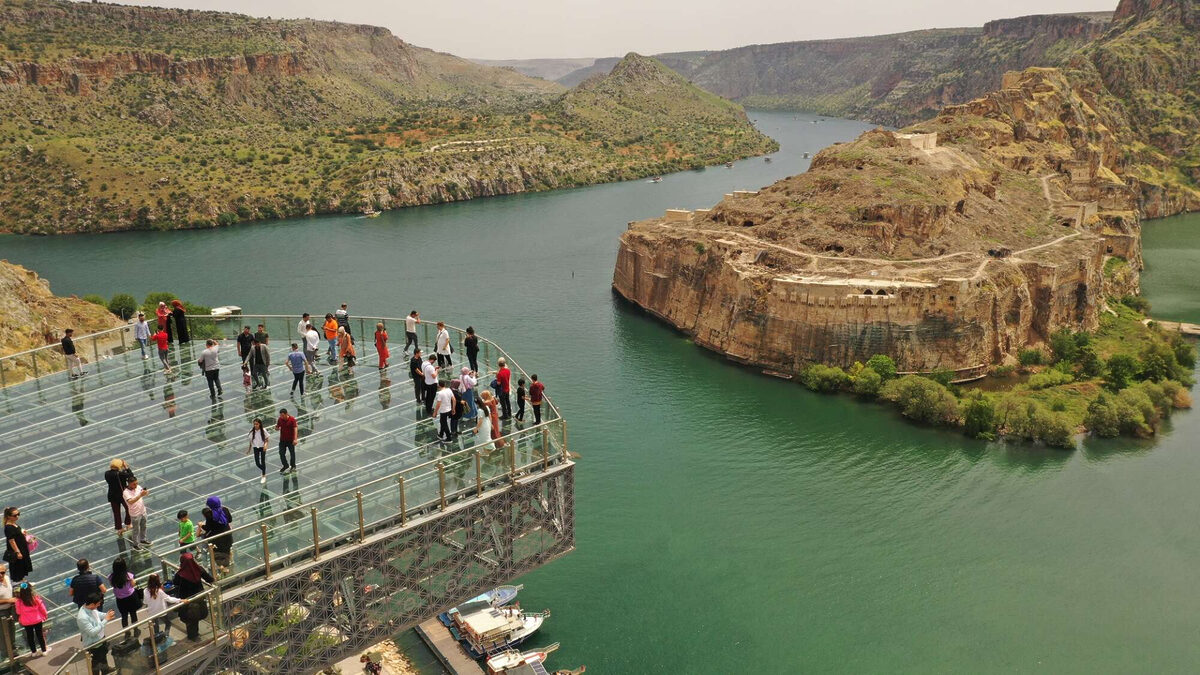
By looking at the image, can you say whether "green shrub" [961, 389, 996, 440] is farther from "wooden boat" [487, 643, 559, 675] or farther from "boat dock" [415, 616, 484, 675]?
"boat dock" [415, 616, 484, 675]

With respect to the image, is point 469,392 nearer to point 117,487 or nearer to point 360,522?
point 360,522

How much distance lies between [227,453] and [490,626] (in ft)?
44.3

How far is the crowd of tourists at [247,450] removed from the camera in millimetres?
16891

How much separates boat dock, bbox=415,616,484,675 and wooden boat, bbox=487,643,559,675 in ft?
2.15

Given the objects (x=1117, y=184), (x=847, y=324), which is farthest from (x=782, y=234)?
(x=1117, y=184)

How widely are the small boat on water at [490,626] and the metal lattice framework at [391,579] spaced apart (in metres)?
10.4

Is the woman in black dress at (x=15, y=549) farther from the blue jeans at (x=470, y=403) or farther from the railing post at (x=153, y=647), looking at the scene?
the blue jeans at (x=470, y=403)

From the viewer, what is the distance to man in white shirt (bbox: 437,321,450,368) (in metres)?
27.2

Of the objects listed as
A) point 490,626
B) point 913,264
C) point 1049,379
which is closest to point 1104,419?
point 1049,379

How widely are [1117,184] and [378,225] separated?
80392 mm

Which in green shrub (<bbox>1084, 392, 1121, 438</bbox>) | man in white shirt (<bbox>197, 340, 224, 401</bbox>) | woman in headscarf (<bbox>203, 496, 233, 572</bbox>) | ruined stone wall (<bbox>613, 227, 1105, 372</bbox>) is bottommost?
green shrub (<bbox>1084, 392, 1121, 438</bbox>)

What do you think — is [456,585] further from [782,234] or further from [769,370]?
[782,234]

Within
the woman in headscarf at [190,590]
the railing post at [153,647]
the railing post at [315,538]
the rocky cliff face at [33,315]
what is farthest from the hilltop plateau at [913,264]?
the railing post at [153,647]

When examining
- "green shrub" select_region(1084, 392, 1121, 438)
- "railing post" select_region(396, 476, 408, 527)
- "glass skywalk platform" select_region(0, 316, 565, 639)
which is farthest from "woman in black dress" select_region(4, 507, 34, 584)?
"green shrub" select_region(1084, 392, 1121, 438)
